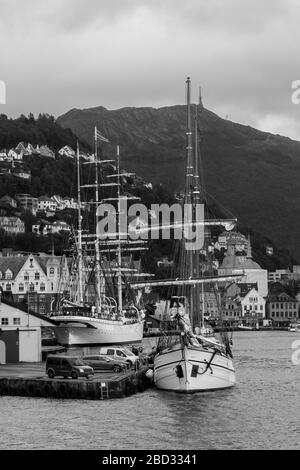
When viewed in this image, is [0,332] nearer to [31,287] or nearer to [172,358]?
[172,358]

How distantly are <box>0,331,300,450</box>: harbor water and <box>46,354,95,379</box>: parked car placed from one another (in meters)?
2.80

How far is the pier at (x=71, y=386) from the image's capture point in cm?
5347

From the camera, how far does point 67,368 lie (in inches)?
2229

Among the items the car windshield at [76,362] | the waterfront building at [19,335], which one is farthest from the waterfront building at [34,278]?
the car windshield at [76,362]

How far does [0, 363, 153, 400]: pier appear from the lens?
53.5 metres

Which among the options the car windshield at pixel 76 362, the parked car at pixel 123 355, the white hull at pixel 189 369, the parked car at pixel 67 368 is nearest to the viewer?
the parked car at pixel 67 368

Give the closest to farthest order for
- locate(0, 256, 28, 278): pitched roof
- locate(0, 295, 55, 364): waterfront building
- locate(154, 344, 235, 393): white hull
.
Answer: locate(154, 344, 235, 393): white hull → locate(0, 295, 55, 364): waterfront building → locate(0, 256, 28, 278): pitched roof

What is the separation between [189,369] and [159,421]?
1131 centimetres

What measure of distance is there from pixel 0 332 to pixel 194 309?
13.8 m

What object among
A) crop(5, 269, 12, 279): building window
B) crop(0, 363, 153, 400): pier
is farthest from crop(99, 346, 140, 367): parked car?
crop(5, 269, 12, 279): building window

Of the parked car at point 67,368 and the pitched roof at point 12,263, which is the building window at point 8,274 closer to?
the pitched roof at point 12,263

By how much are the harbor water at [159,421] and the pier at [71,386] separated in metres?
0.61

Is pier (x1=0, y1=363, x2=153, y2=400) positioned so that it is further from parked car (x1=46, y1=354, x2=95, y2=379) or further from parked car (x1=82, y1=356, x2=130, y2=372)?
parked car (x1=82, y1=356, x2=130, y2=372)
